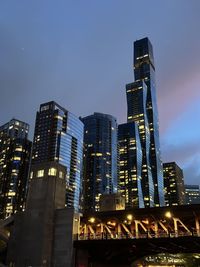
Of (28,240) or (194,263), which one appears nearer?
(28,240)

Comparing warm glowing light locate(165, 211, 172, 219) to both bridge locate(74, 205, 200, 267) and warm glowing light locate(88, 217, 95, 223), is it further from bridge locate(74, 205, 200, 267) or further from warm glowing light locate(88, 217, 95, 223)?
warm glowing light locate(88, 217, 95, 223)

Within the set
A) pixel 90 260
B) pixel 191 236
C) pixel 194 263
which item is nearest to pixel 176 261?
pixel 194 263

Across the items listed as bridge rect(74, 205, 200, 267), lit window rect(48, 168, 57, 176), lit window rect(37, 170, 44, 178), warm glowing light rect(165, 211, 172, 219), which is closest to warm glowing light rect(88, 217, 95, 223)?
bridge rect(74, 205, 200, 267)

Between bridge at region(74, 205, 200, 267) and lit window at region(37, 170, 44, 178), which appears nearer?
bridge at region(74, 205, 200, 267)

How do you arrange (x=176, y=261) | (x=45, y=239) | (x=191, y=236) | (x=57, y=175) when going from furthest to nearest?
1. (x=176, y=261)
2. (x=57, y=175)
3. (x=45, y=239)
4. (x=191, y=236)

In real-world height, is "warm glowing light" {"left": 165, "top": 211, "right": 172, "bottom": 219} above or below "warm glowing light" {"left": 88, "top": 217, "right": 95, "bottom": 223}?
above

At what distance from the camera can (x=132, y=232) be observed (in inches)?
2581

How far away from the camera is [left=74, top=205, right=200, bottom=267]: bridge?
59.1 meters

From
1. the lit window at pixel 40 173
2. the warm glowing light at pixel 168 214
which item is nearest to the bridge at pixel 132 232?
the warm glowing light at pixel 168 214

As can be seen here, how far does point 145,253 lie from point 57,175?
3014 cm

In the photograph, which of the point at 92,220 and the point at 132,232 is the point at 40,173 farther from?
the point at 132,232

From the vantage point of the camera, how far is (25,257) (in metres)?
68.1

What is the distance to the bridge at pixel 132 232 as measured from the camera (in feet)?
194

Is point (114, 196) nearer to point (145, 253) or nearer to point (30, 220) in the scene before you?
point (145, 253)
